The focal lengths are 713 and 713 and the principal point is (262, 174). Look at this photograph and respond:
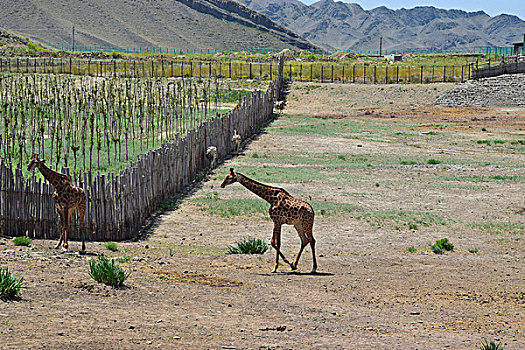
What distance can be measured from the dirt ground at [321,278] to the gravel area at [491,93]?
30.3 m

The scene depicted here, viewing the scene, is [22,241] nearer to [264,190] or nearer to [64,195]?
[64,195]

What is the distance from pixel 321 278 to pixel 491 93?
48.6m

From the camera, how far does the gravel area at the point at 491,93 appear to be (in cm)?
5421

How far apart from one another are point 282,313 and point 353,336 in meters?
1.19

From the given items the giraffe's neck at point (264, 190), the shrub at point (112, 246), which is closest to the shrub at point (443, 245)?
the giraffe's neck at point (264, 190)

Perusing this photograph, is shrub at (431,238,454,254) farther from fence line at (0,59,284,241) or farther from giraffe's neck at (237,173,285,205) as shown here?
fence line at (0,59,284,241)

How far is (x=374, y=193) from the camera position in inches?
798

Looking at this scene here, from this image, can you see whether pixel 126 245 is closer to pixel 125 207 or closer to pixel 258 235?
pixel 125 207

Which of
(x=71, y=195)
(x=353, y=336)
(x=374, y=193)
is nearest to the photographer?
(x=353, y=336)

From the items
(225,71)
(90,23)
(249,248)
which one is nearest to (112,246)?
(249,248)

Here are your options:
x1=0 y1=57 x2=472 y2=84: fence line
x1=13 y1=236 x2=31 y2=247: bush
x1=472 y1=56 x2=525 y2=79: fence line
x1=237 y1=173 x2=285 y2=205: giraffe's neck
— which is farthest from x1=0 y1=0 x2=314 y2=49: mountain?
x1=237 y1=173 x2=285 y2=205: giraffe's neck

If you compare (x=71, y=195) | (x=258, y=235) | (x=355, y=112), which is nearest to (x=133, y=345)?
(x=71, y=195)

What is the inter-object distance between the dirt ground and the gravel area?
99.3 feet

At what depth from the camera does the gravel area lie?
5421cm
